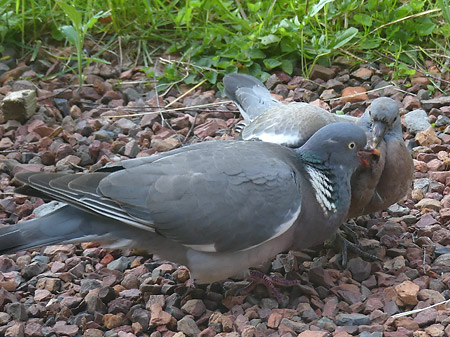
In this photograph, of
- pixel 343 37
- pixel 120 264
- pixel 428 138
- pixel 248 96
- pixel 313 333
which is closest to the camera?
pixel 313 333

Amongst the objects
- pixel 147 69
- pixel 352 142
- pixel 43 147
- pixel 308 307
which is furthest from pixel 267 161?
pixel 147 69

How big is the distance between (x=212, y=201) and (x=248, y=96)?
1.61m

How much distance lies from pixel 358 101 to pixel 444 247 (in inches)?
62.1

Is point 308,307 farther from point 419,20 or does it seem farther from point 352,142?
point 419,20

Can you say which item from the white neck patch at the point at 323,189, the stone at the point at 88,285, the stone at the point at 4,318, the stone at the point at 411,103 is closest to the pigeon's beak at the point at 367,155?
the white neck patch at the point at 323,189

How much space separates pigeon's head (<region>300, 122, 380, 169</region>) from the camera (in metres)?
3.58

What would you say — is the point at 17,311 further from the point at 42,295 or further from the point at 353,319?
the point at 353,319

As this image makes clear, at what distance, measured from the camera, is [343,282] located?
3656 millimetres

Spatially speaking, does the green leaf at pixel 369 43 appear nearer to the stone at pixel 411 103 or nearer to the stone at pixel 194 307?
the stone at pixel 411 103

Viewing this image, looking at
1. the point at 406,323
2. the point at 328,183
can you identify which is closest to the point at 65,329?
the point at 328,183

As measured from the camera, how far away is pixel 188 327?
10.9 ft

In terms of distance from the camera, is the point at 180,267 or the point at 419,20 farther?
the point at 419,20

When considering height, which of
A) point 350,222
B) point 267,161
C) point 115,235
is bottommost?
point 350,222

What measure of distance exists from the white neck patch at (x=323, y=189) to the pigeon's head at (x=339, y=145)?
0.08 metres
